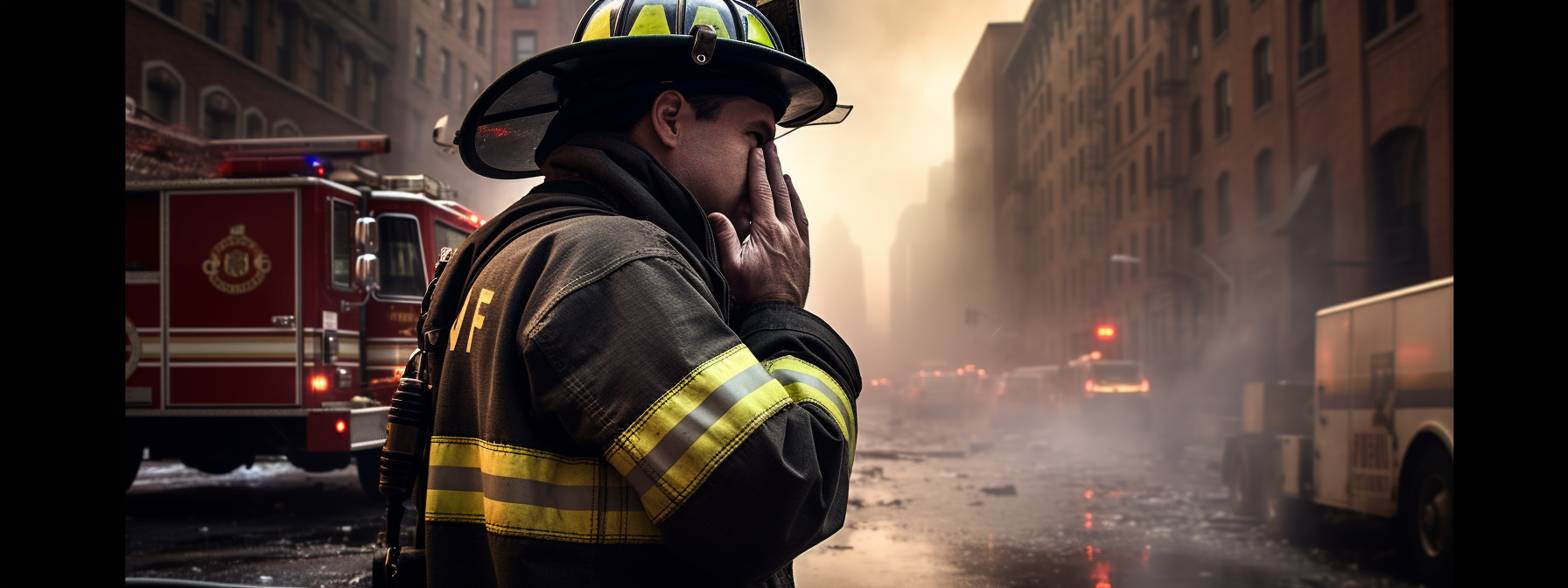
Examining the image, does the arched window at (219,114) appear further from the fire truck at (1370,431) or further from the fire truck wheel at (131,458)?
the fire truck at (1370,431)

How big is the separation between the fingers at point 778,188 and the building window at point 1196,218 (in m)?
33.9

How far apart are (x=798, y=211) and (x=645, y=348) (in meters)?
0.57

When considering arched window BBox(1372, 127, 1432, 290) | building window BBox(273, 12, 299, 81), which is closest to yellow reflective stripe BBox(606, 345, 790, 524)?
arched window BBox(1372, 127, 1432, 290)

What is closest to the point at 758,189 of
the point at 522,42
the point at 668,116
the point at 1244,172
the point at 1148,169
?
the point at 668,116

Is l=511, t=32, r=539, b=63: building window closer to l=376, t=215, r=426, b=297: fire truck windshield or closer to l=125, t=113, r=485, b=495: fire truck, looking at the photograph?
Answer: l=376, t=215, r=426, b=297: fire truck windshield

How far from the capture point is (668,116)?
1.86 metres

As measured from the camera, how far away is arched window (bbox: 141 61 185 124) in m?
21.2

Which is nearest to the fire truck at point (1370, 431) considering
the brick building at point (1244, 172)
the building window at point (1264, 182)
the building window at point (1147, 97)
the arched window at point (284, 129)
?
the brick building at point (1244, 172)

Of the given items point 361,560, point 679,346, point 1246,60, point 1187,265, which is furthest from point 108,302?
point 1187,265

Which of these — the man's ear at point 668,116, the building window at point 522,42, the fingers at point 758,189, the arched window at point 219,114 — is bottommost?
the fingers at point 758,189

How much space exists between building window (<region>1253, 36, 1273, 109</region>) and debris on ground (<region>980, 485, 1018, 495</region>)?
18.0 m

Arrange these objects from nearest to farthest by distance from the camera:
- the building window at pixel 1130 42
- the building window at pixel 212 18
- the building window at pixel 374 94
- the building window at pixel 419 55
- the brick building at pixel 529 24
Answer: the building window at pixel 212 18 < the building window at pixel 374 94 < the building window at pixel 419 55 < the building window at pixel 1130 42 < the brick building at pixel 529 24

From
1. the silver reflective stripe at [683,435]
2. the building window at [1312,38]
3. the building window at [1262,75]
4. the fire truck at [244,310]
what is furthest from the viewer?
the building window at [1262,75]

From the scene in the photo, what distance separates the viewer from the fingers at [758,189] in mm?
1867
